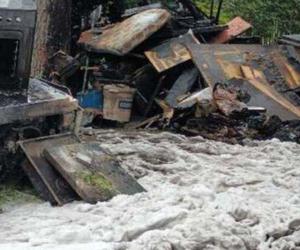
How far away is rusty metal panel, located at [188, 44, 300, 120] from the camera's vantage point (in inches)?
321

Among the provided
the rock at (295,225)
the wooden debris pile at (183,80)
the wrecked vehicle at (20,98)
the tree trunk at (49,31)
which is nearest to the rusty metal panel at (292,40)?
the wooden debris pile at (183,80)

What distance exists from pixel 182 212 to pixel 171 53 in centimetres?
441

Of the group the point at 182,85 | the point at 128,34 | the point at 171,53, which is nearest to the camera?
the point at 182,85

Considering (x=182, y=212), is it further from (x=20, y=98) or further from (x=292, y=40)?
(x=292, y=40)

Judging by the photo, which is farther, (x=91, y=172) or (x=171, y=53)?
(x=171, y=53)

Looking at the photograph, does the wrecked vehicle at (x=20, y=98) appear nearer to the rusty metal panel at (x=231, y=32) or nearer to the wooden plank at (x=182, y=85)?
the wooden plank at (x=182, y=85)

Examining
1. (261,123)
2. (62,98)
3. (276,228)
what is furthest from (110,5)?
(276,228)

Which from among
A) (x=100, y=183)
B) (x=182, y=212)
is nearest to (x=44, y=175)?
(x=100, y=183)

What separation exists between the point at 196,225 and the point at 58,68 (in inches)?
199

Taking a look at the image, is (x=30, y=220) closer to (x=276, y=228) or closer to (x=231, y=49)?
(x=276, y=228)

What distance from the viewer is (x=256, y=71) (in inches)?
347

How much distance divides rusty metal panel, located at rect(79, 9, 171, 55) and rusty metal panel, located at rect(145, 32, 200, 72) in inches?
9.8

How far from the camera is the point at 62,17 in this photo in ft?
29.9

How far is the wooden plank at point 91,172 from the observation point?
5.02 meters
